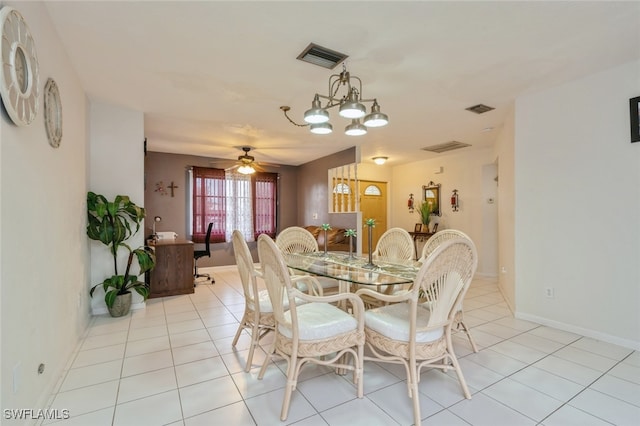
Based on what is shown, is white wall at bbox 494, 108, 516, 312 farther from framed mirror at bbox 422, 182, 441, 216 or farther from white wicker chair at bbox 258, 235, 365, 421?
white wicker chair at bbox 258, 235, 365, 421

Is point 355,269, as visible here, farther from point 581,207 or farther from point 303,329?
point 581,207

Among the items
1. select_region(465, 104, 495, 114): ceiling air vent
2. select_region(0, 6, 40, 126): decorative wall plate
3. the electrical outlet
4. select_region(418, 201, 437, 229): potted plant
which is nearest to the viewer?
select_region(0, 6, 40, 126): decorative wall plate

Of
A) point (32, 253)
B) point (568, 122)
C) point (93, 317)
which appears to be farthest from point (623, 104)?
point (93, 317)

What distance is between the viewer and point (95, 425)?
170cm

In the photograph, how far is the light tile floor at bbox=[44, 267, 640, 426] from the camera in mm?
1772

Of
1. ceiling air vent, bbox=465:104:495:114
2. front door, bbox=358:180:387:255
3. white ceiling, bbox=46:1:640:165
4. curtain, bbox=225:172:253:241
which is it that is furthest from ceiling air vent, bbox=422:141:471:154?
curtain, bbox=225:172:253:241

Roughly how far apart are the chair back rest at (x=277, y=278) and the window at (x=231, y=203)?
15.5 ft

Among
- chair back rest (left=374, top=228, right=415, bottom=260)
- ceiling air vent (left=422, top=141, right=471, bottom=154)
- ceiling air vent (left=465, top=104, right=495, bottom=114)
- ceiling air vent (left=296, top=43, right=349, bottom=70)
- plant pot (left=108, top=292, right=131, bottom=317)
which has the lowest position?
plant pot (left=108, top=292, right=131, bottom=317)

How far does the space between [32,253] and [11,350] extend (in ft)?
1.81

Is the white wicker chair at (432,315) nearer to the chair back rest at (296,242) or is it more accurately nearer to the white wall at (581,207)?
the chair back rest at (296,242)

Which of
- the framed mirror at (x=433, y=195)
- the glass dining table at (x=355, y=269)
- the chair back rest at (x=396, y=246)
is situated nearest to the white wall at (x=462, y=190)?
the framed mirror at (x=433, y=195)

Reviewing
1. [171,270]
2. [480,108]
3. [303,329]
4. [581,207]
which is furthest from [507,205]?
[171,270]

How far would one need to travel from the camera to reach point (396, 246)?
3.44m

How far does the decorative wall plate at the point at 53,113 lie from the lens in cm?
198
